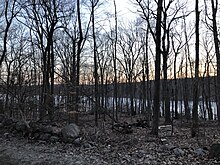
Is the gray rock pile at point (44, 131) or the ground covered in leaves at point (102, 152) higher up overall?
the gray rock pile at point (44, 131)

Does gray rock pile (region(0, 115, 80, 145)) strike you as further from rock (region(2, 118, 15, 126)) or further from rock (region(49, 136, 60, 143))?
rock (region(2, 118, 15, 126))

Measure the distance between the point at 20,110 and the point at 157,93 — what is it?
716 centimetres

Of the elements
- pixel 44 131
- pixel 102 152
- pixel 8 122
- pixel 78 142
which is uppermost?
pixel 8 122

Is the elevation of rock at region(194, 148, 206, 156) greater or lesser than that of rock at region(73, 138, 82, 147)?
lesser

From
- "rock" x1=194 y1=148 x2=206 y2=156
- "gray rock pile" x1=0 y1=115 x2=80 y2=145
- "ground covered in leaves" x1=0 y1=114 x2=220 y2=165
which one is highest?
"gray rock pile" x1=0 y1=115 x2=80 y2=145

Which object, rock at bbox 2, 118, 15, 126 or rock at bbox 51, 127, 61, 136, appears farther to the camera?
rock at bbox 2, 118, 15, 126

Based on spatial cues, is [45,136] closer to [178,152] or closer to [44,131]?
[44,131]

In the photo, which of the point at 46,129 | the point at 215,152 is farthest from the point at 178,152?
the point at 46,129

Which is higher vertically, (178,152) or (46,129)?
(46,129)

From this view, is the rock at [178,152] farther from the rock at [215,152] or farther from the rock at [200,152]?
the rock at [215,152]

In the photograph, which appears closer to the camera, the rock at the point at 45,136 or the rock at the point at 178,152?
the rock at the point at 178,152

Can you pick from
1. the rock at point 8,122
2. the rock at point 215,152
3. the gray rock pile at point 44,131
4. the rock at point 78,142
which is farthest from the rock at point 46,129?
the rock at point 215,152

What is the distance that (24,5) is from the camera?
2016cm

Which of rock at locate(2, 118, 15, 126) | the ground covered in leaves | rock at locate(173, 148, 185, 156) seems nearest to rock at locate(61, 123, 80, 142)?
the ground covered in leaves
